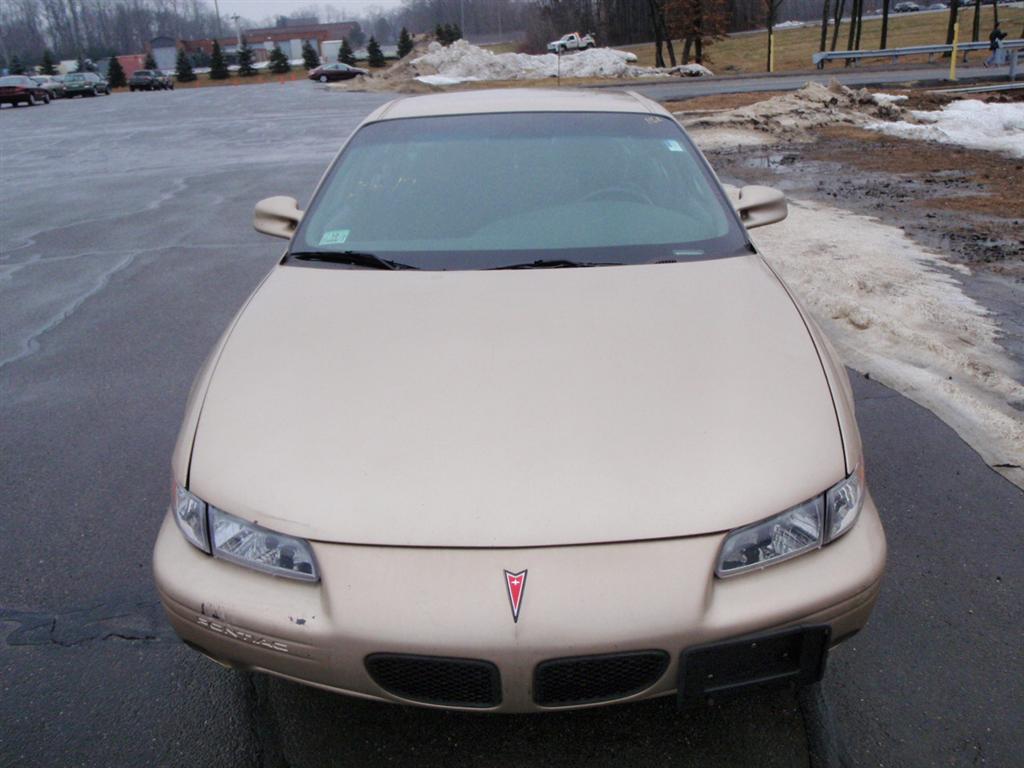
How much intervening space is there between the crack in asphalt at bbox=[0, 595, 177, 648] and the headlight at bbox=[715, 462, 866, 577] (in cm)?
179

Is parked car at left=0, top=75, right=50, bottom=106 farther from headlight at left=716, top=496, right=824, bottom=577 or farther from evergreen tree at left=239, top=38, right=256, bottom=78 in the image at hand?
headlight at left=716, top=496, right=824, bottom=577

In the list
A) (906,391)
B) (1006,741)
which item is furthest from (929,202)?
(1006,741)

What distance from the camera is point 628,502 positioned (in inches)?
71.4

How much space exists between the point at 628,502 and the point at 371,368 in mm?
873

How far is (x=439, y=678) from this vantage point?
174cm

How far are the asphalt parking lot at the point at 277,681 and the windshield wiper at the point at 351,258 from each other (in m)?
1.24

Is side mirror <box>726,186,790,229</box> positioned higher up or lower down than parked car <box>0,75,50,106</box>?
lower down

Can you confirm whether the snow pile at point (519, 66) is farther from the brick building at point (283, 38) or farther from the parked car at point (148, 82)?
the brick building at point (283, 38)

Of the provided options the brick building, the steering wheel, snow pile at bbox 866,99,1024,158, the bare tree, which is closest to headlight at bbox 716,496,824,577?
the steering wheel

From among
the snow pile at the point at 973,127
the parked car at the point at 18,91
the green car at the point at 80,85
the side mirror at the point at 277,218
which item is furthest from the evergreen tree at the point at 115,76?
the side mirror at the point at 277,218

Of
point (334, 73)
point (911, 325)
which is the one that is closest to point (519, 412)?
point (911, 325)

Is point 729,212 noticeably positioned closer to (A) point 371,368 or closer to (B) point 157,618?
(A) point 371,368

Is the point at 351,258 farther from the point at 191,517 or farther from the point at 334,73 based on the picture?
the point at 334,73

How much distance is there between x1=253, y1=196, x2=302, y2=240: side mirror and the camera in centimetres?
360
